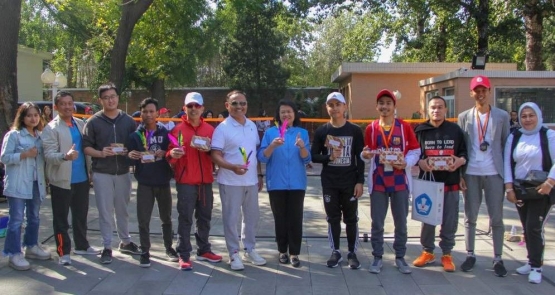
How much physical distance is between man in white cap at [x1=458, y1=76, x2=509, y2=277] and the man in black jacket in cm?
12

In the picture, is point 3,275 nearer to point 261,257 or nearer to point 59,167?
point 59,167

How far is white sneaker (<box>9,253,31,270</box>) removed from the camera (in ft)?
17.3

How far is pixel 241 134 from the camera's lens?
212 inches

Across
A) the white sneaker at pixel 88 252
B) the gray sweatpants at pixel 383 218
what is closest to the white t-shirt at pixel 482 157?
the gray sweatpants at pixel 383 218

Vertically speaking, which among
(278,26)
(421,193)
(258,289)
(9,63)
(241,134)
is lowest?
(258,289)

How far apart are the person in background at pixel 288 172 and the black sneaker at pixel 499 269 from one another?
6.87 ft

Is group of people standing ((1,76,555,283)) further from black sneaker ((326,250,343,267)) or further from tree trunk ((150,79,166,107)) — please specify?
tree trunk ((150,79,166,107))

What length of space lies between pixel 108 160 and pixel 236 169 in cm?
153

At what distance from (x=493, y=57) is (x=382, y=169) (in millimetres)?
29037

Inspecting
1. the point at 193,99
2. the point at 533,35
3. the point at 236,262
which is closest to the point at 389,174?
the point at 236,262

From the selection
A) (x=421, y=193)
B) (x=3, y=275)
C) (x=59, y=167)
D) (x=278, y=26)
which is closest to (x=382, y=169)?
(x=421, y=193)

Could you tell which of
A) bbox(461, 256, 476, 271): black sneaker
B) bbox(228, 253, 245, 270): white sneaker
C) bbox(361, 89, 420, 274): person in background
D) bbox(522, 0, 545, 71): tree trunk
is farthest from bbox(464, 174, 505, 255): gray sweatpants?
bbox(522, 0, 545, 71): tree trunk

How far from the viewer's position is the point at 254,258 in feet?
18.3

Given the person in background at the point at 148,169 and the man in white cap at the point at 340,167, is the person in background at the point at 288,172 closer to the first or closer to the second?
the man in white cap at the point at 340,167
